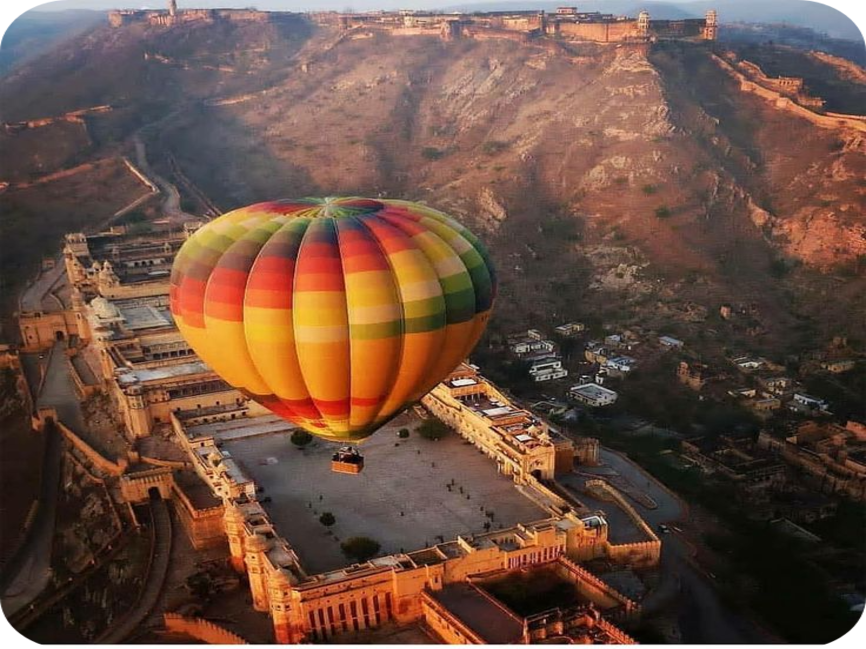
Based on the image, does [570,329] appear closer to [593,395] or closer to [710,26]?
[593,395]

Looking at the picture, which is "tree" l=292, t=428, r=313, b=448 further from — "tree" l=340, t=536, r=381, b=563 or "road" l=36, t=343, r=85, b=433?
"road" l=36, t=343, r=85, b=433

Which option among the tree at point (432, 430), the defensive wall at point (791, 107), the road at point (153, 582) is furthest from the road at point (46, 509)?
the defensive wall at point (791, 107)

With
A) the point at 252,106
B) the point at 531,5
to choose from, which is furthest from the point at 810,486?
the point at 531,5

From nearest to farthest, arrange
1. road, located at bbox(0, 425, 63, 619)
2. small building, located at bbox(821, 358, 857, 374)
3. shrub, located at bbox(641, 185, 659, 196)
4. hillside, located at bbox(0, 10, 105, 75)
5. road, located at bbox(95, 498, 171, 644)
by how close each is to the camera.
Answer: road, located at bbox(95, 498, 171, 644) → road, located at bbox(0, 425, 63, 619) → small building, located at bbox(821, 358, 857, 374) → shrub, located at bbox(641, 185, 659, 196) → hillside, located at bbox(0, 10, 105, 75)

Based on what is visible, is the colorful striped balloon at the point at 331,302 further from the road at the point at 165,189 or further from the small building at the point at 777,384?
the road at the point at 165,189

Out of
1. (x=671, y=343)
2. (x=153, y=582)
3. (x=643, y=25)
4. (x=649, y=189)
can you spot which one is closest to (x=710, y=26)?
(x=643, y=25)

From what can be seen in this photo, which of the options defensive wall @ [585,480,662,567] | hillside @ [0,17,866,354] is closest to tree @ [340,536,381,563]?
defensive wall @ [585,480,662,567]

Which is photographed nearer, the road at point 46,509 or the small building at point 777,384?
the road at point 46,509

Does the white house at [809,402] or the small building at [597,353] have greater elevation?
the white house at [809,402]
